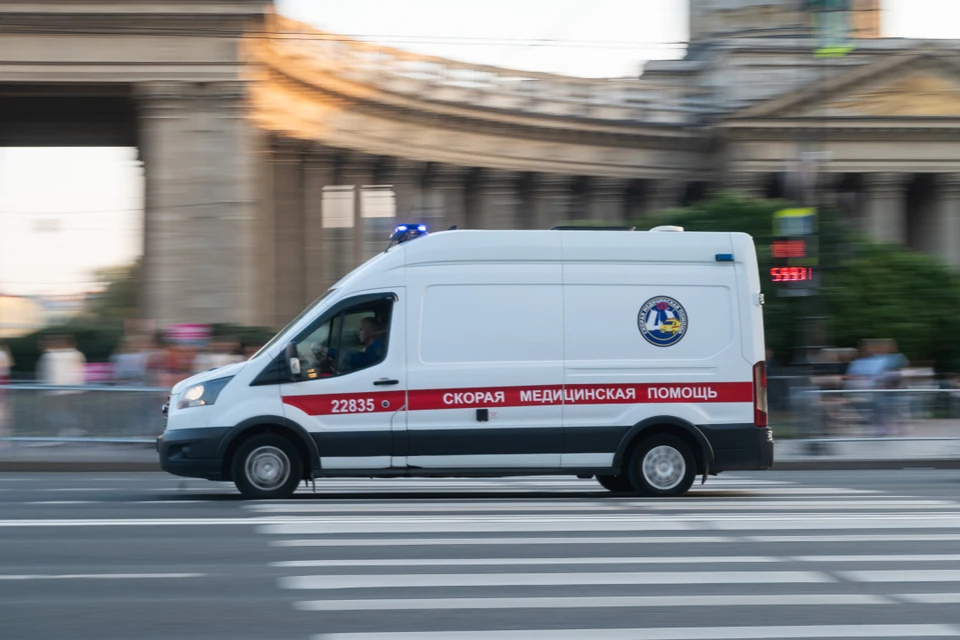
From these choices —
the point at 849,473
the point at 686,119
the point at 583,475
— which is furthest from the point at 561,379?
the point at 686,119

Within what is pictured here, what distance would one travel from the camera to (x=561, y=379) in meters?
13.2

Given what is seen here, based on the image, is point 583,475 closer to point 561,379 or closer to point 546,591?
point 561,379

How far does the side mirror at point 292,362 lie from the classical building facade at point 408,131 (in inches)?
818

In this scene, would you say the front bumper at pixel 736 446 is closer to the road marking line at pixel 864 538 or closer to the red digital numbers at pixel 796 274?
the road marking line at pixel 864 538

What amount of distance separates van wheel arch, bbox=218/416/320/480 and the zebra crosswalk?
20.4 inches

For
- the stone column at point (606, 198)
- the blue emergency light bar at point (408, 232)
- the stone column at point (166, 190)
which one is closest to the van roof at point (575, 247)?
the blue emergency light bar at point (408, 232)

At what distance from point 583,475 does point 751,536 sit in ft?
12.3

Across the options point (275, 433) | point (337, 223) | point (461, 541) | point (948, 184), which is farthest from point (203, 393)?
point (948, 184)

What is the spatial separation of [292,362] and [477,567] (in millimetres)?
5200

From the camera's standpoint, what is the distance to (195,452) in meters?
13.1

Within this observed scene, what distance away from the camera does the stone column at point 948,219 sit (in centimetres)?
5741

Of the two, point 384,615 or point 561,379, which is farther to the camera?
point 561,379

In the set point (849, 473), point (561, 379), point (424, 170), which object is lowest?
point (849, 473)

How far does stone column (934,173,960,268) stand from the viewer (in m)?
57.4
